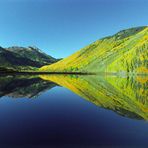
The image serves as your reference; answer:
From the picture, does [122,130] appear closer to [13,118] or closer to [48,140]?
[48,140]

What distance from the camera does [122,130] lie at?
20594mm

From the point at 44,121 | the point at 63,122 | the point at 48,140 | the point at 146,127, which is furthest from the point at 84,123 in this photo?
the point at 48,140

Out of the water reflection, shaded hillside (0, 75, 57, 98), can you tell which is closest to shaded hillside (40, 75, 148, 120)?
the water reflection

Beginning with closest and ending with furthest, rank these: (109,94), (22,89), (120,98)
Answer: (120,98)
(109,94)
(22,89)

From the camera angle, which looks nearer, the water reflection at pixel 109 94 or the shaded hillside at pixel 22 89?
the water reflection at pixel 109 94

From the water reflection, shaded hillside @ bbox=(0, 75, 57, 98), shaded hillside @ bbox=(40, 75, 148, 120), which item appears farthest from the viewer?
shaded hillside @ bbox=(0, 75, 57, 98)

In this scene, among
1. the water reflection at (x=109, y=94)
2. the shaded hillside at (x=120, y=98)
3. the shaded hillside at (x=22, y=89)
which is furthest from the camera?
the shaded hillside at (x=22, y=89)

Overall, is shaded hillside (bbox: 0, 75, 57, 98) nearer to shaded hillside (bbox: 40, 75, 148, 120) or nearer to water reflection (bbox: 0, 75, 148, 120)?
water reflection (bbox: 0, 75, 148, 120)

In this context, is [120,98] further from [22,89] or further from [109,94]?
[22,89]

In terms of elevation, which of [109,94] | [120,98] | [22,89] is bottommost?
[120,98]

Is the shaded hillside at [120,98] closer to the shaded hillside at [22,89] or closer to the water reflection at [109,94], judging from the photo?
the water reflection at [109,94]

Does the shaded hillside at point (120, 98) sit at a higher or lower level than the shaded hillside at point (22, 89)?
lower

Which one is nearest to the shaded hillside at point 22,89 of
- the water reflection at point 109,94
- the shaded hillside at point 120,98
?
the water reflection at point 109,94

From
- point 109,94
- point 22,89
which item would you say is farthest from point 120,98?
point 22,89
